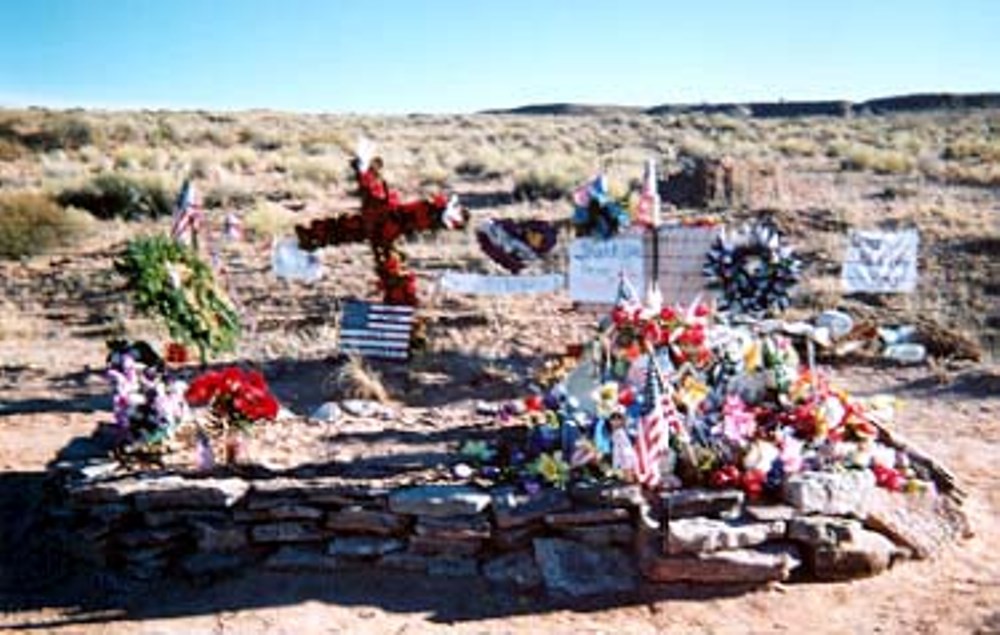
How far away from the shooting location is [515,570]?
22.9ft

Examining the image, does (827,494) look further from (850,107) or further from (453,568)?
(850,107)

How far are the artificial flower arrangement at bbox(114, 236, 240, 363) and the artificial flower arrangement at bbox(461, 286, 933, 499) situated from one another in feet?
9.73

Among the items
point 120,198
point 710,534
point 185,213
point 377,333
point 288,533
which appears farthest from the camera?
point 120,198

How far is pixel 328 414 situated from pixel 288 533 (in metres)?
2.08

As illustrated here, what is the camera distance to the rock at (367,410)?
923cm

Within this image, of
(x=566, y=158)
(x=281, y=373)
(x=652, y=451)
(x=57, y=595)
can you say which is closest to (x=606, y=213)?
(x=281, y=373)

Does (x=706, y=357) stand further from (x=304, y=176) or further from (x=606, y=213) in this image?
(x=304, y=176)

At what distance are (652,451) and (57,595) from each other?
3.59 m

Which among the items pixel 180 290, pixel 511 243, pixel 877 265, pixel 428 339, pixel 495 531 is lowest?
pixel 495 531

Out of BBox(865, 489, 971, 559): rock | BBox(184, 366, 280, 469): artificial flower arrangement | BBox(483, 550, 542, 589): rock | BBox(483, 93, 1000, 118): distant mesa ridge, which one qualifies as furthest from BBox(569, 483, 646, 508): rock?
BBox(483, 93, 1000, 118): distant mesa ridge

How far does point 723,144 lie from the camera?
39281mm

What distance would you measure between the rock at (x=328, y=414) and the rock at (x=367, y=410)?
83 millimetres

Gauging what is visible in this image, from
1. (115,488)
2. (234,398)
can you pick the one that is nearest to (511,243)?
(234,398)

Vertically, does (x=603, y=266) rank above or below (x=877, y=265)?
above
